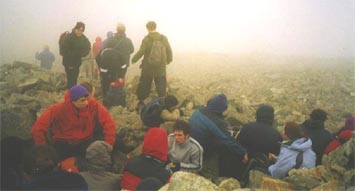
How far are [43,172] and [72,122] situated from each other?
1.33 m

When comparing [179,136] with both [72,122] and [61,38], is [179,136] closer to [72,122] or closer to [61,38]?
[72,122]

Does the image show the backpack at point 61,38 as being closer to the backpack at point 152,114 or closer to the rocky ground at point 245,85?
the rocky ground at point 245,85

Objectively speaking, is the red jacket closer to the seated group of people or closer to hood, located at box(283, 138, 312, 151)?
the seated group of people

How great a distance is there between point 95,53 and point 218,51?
1454 mm

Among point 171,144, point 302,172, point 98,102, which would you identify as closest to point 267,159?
point 302,172

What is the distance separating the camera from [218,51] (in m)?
5.39

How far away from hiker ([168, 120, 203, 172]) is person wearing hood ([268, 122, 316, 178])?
2.63ft

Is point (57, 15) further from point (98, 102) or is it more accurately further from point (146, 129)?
point (146, 129)

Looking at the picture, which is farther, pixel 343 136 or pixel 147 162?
pixel 343 136

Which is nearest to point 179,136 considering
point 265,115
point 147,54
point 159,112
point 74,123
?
point 159,112

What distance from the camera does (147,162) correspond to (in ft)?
13.7

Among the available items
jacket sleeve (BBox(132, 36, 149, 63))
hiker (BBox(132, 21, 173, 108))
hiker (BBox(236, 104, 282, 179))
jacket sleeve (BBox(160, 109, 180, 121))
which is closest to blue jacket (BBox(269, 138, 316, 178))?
hiker (BBox(236, 104, 282, 179))

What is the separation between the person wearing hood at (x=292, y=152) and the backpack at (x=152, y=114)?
1.39 m

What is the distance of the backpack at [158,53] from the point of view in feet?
17.5
